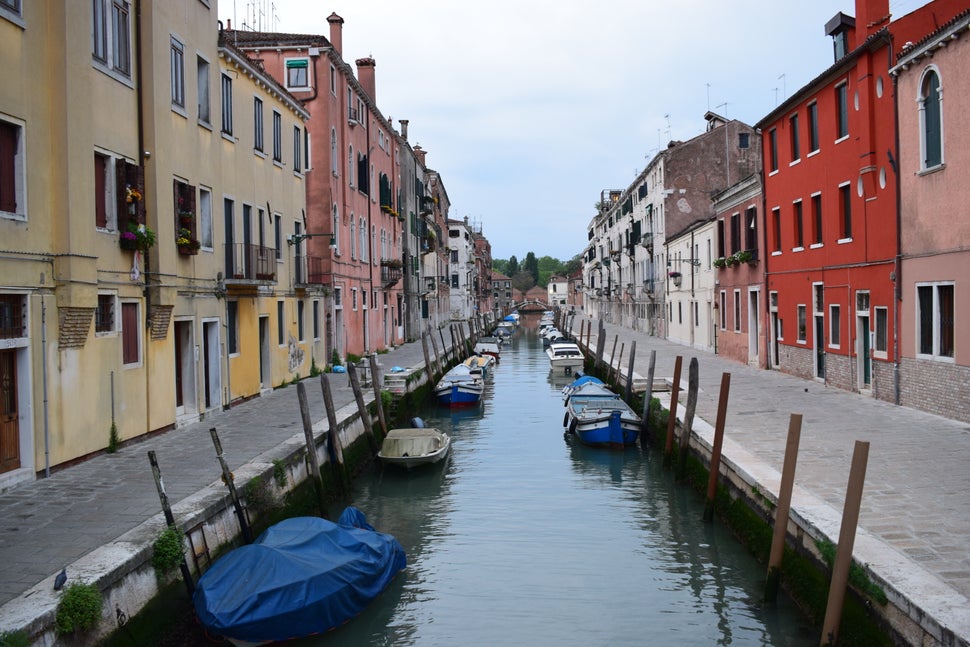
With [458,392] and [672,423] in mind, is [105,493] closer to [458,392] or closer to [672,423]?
[672,423]

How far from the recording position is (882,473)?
399 inches

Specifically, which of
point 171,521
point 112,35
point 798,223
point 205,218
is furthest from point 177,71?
point 798,223

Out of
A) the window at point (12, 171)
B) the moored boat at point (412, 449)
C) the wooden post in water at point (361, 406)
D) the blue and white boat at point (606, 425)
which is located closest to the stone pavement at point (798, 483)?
the wooden post in water at point (361, 406)

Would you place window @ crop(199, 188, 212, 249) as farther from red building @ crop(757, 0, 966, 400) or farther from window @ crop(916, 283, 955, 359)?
window @ crop(916, 283, 955, 359)

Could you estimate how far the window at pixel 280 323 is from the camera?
68.5 ft

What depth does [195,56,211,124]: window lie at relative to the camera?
16.1 metres

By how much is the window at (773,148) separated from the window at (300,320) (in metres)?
14.1

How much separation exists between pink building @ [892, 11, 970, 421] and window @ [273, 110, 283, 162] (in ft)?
46.6

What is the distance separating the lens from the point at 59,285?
10.7 m

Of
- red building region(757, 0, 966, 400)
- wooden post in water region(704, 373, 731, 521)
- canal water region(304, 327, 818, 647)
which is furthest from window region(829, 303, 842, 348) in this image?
wooden post in water region(704, 373, 731, 521)

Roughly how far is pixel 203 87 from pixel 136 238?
4980mm

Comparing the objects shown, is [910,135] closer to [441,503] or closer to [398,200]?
[441,503]

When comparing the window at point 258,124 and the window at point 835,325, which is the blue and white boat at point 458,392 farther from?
the window at point 835,325

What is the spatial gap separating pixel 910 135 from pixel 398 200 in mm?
28750
